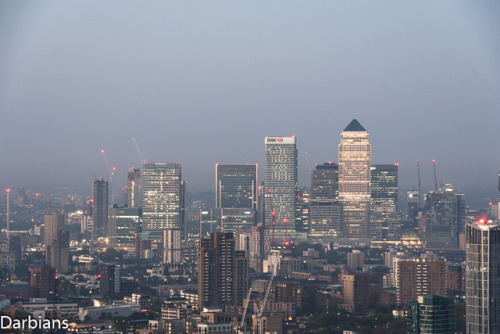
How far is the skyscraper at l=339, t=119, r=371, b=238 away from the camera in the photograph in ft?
534

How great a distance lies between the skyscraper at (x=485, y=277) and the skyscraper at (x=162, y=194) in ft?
355

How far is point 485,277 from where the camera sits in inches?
1946

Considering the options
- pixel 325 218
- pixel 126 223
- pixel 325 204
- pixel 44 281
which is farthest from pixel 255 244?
pixel 325 204

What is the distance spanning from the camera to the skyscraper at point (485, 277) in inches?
1948

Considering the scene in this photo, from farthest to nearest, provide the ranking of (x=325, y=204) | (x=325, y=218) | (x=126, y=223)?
(x=325, y=204), (x=325, y=218), (x=126, y=223)

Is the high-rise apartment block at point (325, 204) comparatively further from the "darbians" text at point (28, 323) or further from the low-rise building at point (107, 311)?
the "darbians" text at point (28, 323)

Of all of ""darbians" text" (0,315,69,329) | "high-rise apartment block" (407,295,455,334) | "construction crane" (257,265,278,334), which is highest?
"high-rise apartment block" (407,295,455,334)

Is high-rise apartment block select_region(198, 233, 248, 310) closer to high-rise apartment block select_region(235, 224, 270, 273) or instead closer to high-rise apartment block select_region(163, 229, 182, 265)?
high-rise apartment block select_region(235, 224, 270, 273)

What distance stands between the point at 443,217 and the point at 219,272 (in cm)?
6883

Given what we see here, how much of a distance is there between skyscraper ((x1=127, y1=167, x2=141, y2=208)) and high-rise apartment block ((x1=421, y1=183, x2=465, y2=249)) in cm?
3204

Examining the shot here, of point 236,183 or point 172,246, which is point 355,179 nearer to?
point 236,183

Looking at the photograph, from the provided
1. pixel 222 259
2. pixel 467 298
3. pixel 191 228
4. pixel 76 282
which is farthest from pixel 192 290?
pixel 191 228

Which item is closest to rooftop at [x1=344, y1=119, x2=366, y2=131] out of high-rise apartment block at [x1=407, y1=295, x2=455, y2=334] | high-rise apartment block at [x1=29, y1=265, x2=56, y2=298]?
high-rise apartment block at [x1=29, y1=265, x2=56, y2=298]

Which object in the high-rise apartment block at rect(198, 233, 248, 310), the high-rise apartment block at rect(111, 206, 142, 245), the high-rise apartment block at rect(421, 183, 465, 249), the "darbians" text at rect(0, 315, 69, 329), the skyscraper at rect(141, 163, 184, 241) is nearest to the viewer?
the "darbians" text at rect(0, 315, 69, 329)
